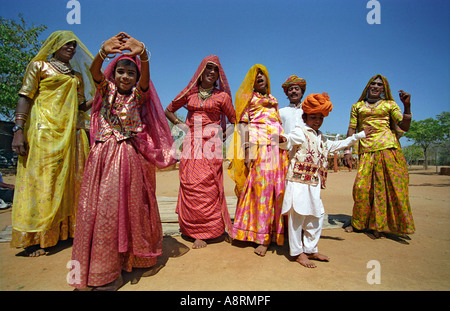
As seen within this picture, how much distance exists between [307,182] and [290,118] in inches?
50.2

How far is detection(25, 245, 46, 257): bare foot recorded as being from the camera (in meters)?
2.93

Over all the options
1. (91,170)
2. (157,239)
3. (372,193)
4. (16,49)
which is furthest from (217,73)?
(16,49)

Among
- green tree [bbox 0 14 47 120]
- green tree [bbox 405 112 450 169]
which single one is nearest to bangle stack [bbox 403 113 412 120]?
green tree [bbox 0 14 47 120]

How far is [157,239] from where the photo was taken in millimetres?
2590

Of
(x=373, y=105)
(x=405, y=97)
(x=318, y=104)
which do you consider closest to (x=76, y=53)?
(x=318, y=104)

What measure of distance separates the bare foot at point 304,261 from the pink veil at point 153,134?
1.94 meters

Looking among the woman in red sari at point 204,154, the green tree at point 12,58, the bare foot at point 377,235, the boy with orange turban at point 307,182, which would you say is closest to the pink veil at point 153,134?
the woman in red sari at point 204,154

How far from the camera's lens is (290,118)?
3.70m

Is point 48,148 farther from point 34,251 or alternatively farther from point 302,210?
point 302,210

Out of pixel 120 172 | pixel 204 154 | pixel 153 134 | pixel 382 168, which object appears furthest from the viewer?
pixel 382 168

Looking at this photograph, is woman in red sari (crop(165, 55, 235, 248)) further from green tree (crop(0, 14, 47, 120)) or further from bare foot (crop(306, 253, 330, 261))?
green tree (crop(0, 14, 47, 120))

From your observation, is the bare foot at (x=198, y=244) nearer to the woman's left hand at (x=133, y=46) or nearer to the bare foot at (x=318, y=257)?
the bare foot at (x=318, y=257)
